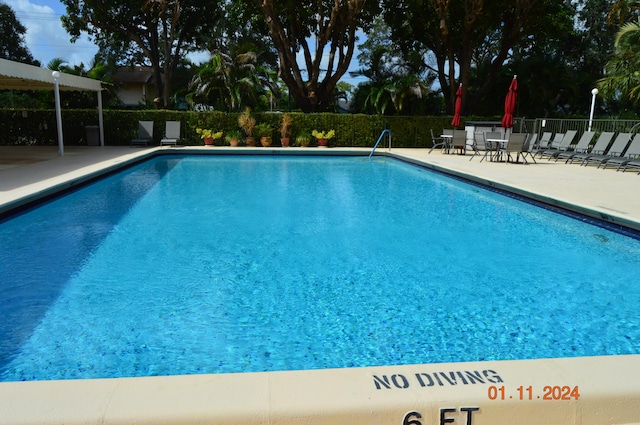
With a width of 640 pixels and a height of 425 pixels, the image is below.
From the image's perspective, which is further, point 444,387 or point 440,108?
point 440,108

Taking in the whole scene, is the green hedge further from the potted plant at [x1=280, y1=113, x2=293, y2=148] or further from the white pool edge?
the white pool edge

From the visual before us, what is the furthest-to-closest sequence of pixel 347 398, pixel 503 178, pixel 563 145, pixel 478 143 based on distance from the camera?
1. pixel 478 143
2. pixel 563 145
3. pixel 503 178
4. pixel 347 398

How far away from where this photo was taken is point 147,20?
998 inches

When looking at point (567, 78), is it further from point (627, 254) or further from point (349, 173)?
point (627, 254)

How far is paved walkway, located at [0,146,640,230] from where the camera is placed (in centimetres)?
800

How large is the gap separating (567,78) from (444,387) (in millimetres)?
28044

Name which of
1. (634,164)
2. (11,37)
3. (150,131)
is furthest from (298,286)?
(11,37)

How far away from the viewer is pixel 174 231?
7.42m

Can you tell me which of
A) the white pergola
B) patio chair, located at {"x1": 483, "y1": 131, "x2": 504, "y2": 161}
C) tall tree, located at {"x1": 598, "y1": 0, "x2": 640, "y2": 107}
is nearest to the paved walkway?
patio chair, located at {"x1": 483, "y1": 131, "x2": 504, "y2": 161}

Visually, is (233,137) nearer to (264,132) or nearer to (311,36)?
(264,132)

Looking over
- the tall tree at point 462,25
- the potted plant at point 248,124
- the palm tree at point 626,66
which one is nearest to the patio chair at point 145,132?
the potted plant at point 248,124

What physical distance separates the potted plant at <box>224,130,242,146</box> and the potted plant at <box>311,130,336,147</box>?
3.04 meters

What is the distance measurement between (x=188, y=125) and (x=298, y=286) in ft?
55.6

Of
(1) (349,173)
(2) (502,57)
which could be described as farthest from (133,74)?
(1) (349,173)
